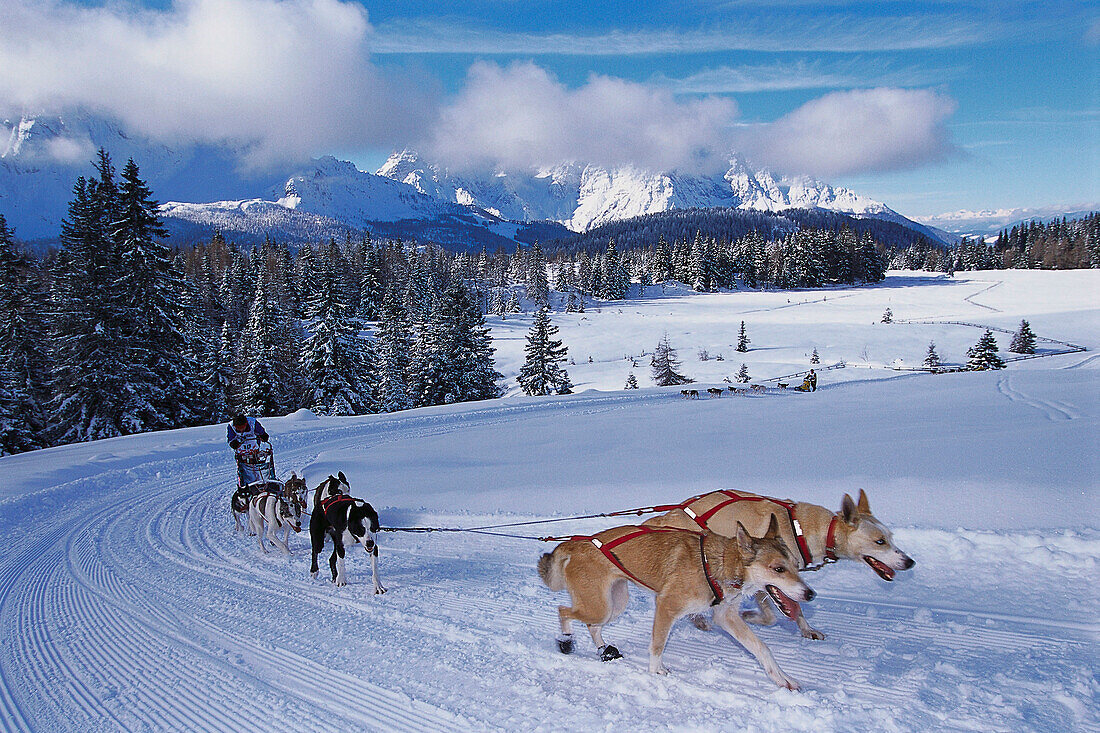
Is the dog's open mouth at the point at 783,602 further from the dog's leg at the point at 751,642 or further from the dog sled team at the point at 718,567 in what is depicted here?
the dog's leg at the point at 751,642

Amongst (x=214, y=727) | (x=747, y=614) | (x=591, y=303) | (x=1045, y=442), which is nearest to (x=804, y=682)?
(x=747, y=614)

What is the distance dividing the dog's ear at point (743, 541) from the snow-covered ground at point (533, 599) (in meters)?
1.10

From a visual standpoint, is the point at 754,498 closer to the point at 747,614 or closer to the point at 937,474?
the point at 747,614

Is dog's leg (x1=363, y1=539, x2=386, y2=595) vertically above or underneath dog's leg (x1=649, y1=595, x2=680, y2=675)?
underneath

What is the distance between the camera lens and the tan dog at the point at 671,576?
4.09 metres

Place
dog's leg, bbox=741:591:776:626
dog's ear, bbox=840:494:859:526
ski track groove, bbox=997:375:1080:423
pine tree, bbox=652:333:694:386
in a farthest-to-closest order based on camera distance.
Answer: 1. pine tree, bbox=652:333:694:386
2. ski track groove, bbox=997:375:1080:423
3. dog's leg, bbox=741:591:776:626
4. dog's ear, bbox=840:494:859:526

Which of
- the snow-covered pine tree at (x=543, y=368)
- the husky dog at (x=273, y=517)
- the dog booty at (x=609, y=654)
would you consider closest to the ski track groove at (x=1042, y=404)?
the dog booty at (x=609, y=654)

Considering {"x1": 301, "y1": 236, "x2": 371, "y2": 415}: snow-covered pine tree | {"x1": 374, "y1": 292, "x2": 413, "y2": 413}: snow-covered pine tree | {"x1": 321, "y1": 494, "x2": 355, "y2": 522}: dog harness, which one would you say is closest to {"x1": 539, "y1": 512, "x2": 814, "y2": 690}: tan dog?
{"x1": 321, "y1": 494, "x2": 355, "y2": 522}: dog harness

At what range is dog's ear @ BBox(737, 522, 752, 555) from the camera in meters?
4.07

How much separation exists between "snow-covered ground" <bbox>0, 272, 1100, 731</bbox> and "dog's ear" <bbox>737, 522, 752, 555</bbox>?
1097 mm

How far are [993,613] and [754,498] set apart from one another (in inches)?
94.2

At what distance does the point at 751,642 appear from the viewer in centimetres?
420

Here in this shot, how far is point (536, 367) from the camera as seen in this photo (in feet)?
146

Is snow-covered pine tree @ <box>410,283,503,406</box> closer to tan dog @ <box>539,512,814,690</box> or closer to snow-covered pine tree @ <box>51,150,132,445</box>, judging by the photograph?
snow-covered pine tree @ <box>51,150,132,445</box>
